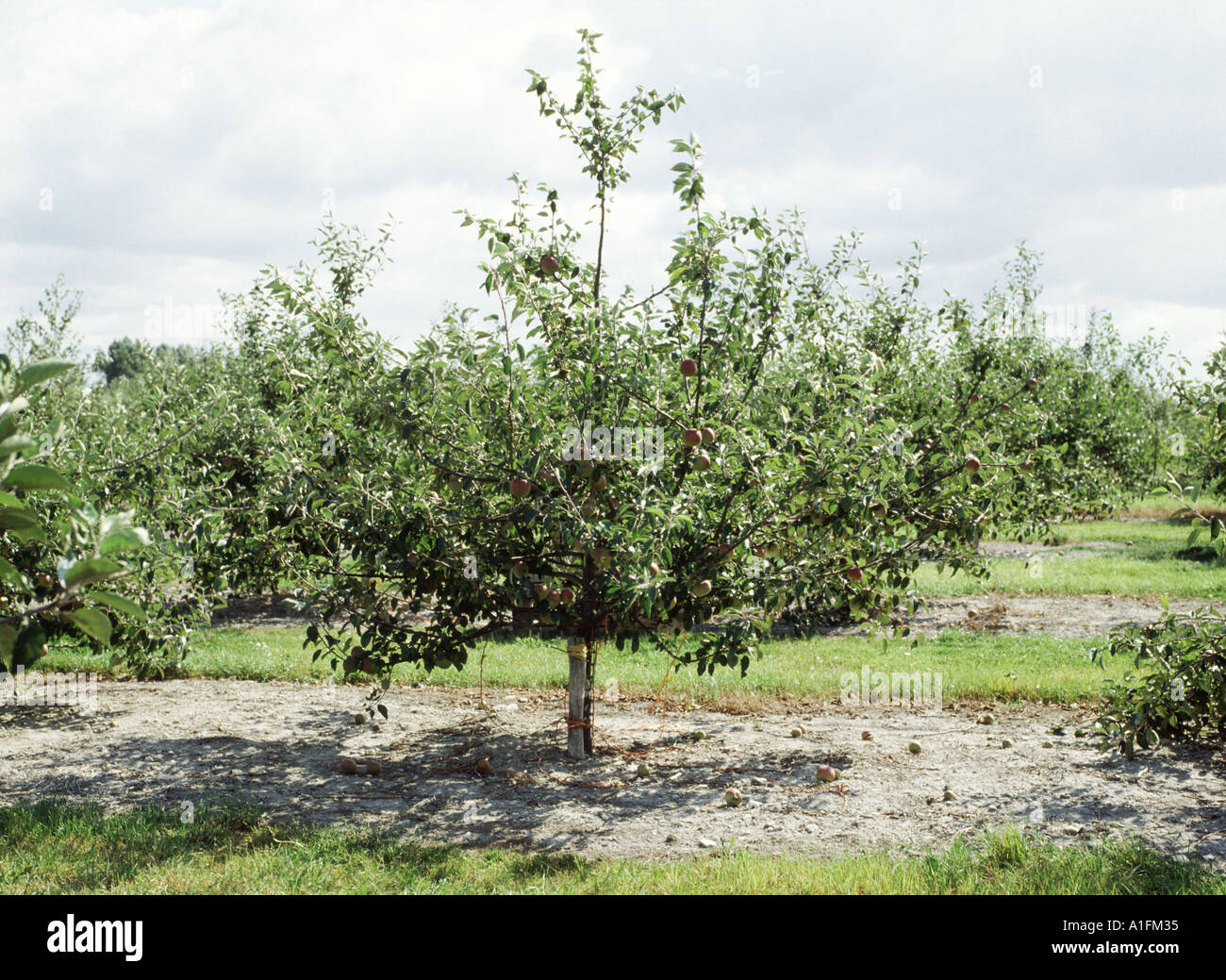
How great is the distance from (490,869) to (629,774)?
173 cm

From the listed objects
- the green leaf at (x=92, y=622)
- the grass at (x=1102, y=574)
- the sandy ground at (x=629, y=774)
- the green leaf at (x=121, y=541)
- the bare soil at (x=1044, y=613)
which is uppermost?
the green leaf at (x=121, y=541)

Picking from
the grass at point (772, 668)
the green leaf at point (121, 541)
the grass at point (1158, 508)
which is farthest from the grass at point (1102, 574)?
the green leaf at point (121, 541)

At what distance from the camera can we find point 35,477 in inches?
68.5

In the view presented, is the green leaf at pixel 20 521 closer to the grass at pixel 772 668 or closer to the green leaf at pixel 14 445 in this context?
the green leaf at pixel 14 445

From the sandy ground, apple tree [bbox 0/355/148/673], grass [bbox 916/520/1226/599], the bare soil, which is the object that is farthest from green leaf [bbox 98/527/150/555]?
the bare soil

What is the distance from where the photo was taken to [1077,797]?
17.1 ft

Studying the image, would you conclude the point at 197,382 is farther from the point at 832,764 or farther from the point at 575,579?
the point at 832,764

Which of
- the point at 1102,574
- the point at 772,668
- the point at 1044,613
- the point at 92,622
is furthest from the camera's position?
the point at 1102,574

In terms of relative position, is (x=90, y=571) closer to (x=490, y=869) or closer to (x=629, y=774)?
(x=490, y=869)

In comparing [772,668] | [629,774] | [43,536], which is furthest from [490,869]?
[772,668]

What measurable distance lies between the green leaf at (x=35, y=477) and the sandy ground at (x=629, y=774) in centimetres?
343

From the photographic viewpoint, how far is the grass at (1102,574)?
13086 millimetres
